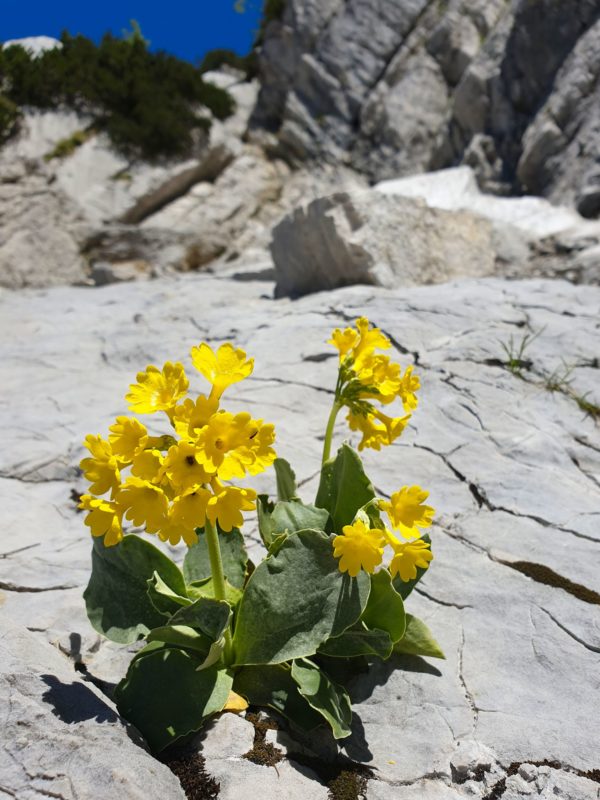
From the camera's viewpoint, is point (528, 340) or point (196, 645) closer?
point (196, 645)

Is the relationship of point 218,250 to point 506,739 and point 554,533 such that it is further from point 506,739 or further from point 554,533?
point 506,739

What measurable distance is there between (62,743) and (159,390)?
981mm

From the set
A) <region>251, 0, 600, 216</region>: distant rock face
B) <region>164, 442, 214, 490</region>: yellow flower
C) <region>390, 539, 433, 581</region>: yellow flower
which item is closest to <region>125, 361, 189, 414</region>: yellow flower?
<region>164, 442, 214, 490</region>: yellow flower

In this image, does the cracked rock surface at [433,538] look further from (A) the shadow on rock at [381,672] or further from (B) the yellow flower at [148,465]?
(B) the yellow flower at [148,465]

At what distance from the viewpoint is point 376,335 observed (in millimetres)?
2393

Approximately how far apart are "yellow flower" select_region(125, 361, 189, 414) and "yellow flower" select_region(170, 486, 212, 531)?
11.2 inches

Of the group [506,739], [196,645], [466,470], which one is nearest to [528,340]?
[466,470]

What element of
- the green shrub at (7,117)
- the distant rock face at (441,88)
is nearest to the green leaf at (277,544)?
the distant rock face at (441,88)

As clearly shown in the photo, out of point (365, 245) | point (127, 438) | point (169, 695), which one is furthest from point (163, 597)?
point (365, 245)

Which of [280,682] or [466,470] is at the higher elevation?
[466,470]

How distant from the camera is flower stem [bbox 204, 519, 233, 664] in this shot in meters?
1.91

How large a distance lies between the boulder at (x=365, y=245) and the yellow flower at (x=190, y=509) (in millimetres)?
5847

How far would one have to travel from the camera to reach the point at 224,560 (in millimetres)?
2369

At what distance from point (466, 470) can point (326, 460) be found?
1.38 metres
